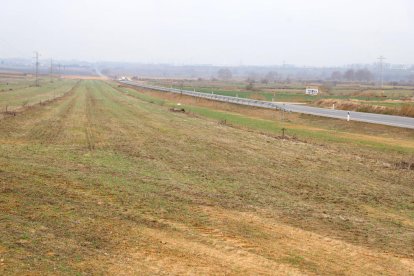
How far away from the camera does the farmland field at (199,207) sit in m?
9.14

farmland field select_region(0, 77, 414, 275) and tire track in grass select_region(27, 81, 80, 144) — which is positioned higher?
tire track in grass select_region(27, 81, 80, 144)

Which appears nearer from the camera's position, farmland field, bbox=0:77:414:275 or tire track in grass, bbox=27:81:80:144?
farmland field, bbox=0:77:414:275

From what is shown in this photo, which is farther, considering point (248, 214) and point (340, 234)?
point (248, 214)

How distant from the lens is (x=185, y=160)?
2006 centimetres

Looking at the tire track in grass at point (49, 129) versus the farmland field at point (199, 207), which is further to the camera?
the tire track in grass at point (49, 129)

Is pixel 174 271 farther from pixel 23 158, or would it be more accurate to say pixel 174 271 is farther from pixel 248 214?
pixel 23 158

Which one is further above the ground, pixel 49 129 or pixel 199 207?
pixel 49 129

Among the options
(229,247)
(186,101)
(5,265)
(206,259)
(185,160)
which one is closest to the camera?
(5,265)

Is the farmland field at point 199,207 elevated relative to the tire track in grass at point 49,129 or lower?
lower

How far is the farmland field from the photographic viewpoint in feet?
30.0

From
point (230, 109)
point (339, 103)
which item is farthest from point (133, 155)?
point (339, 103)

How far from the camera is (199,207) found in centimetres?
1280

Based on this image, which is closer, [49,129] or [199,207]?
[199,207]

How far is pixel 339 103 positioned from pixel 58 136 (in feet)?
141
